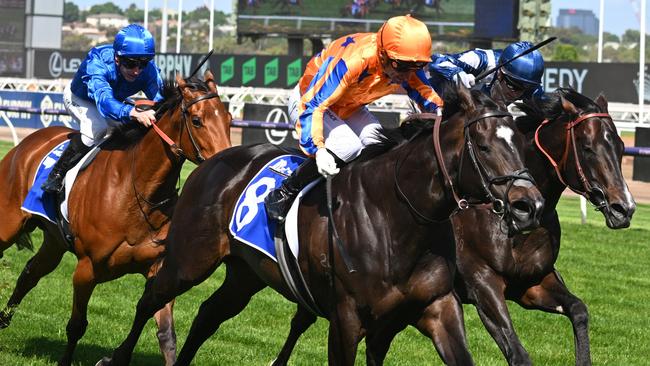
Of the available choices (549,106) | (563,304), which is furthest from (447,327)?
(549,106)

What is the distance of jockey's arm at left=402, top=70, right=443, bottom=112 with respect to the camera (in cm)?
508

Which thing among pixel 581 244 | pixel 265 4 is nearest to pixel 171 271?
pixel 581 244

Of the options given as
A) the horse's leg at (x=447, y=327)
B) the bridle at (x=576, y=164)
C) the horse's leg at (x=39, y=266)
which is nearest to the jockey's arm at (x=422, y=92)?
the bridle at (x=576, y=164)

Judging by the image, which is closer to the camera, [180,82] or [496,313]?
[496,313]

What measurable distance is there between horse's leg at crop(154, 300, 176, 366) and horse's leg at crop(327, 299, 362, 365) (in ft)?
4.96

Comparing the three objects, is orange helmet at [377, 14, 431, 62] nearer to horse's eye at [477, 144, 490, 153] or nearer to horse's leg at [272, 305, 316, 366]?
horse's eye at [477, 144, 490, 153]

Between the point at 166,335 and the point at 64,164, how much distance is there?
4.20 ft

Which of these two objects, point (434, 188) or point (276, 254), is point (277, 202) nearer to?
point (276, 254)

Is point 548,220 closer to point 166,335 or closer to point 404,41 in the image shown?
point 404,41

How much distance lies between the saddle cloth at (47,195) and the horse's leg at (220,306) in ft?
3.77

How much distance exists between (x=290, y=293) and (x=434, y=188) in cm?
97

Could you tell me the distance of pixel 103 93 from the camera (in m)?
6.24

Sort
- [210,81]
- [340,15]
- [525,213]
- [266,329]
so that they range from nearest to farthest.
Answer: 1. [525,213]
2. [210,81]
3. [266,329]
4. [340,15]

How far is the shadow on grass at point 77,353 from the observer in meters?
6.32
